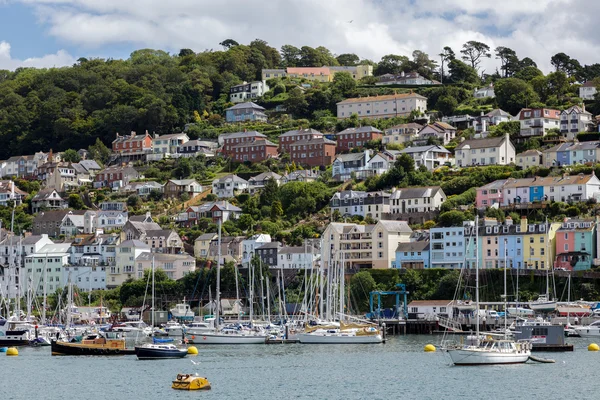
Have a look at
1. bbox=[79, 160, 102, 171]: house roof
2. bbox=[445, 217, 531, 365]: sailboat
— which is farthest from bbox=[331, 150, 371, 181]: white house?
bbox=[445, 217, 531, 365]: sailboat

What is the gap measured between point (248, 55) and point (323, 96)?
1164 inches

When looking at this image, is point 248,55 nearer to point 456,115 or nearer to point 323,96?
point 323,96

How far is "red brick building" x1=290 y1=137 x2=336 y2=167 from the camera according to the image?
132 meters

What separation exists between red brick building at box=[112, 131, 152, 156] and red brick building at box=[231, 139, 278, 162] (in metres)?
14.3

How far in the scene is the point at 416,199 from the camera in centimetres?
10981

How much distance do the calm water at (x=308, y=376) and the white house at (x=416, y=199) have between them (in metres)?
37.8

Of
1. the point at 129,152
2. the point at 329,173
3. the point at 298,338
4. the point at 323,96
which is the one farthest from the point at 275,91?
the point at 298,338

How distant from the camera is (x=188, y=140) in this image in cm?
14650

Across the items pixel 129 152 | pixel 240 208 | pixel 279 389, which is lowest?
pixel 279 389

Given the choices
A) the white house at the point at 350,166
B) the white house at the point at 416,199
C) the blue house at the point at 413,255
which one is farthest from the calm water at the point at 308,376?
the white house at the point at 350,166

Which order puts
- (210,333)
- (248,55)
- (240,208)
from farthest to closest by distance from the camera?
(248,55) → (240,208) → (210,333)

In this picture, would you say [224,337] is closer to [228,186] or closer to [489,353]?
[489,353]

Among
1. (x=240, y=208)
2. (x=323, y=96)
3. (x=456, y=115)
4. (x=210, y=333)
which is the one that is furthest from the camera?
(x=323, y=96)

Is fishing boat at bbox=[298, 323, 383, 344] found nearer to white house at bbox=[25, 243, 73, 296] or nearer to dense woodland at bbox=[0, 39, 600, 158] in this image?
white house at bbox=[25, 243, 73, 296]
